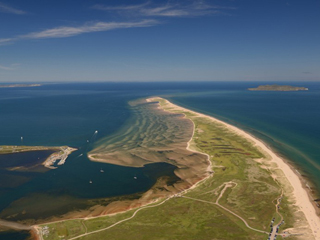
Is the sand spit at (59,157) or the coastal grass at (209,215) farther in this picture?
the sand spit at (59,157)

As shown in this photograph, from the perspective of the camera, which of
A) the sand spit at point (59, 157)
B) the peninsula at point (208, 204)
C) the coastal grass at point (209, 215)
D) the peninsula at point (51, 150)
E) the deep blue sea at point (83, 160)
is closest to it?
the coastal grass at point (209, 215)

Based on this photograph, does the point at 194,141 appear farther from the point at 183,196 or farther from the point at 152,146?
the point at 183,196

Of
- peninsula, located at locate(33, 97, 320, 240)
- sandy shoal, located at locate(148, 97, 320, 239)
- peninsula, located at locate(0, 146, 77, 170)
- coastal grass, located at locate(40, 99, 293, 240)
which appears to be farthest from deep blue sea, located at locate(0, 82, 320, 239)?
coastal grass, located at locate(40, 99, 293, 240)

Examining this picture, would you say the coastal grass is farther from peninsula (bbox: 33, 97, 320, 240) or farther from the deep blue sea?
the deep blue sea

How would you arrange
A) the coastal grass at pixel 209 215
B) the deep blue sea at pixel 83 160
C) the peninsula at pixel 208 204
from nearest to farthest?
the coastal grass at pixel 209 215
the peninsula at pixel 208 204
the deep blue sea at pixel 83 160

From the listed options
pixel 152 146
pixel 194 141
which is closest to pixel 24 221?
pixel 152 146

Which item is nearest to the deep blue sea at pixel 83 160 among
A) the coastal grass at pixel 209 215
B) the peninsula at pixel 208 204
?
the peninsula at pixel 208 204

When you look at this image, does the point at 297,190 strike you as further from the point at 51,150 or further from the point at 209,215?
the point at 51,150

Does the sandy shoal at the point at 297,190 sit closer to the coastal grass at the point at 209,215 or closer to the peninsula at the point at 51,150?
the coastal grass at the point at 209,215
